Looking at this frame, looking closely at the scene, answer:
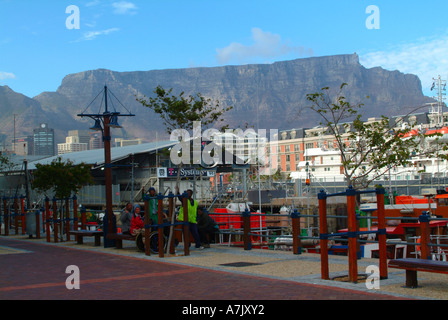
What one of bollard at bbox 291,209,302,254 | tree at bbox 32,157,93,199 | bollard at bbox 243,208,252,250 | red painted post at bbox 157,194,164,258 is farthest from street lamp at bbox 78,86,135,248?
bollard at bbox 291,209,302,254

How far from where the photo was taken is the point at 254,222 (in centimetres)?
2594

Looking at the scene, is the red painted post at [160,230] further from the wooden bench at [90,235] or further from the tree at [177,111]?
the wooden bench at [90,235]

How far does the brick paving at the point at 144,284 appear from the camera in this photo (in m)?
8.13

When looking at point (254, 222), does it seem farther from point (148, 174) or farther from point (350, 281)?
point (148, 174)

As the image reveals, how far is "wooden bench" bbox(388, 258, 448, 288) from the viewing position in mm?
7785

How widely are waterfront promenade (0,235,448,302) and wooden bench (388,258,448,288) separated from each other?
208 mm

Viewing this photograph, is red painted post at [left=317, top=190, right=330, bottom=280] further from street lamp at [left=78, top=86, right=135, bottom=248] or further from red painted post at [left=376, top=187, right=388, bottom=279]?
street lamp at [left=78, top=86, right=135, bottom=248]

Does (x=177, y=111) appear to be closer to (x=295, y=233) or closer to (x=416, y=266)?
(x=295, y=233)

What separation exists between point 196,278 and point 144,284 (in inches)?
42.8

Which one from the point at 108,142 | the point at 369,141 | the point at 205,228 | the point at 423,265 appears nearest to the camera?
the point at 423,265

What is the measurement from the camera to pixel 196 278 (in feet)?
33.0

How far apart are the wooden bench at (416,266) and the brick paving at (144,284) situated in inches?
30.0

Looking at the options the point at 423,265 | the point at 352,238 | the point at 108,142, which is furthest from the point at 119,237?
the point at 423,265
